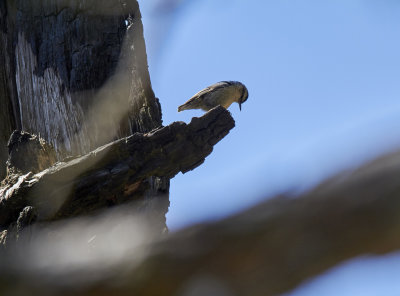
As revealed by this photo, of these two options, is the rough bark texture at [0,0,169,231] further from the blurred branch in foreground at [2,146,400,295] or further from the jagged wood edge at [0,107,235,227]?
the blurred branch in foreground at [2,146,400,295]

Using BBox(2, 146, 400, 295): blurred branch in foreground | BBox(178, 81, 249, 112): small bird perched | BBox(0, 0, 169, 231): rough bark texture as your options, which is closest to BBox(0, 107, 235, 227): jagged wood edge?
BBox(0, 0, 169, 231): rough bark texture

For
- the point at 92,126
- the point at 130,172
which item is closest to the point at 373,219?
the point at 130,172

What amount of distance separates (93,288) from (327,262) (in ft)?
1.09

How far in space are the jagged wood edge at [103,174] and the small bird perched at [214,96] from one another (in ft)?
7.97

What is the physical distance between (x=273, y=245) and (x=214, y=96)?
13.1 feet

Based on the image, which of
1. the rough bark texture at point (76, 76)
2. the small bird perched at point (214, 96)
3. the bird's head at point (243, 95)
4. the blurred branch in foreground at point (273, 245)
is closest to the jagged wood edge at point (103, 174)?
the rough bark texture at point (76, 76)

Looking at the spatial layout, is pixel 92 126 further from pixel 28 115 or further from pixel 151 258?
pixel 151 258

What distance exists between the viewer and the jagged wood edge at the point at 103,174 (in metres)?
2.02

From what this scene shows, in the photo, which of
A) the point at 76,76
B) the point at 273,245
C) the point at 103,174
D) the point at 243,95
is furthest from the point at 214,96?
the point at 273,245

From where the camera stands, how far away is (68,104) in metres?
2.65

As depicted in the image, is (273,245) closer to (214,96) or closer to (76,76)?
(76,76)

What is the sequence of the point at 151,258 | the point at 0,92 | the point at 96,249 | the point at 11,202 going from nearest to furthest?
the point at 151,258, the point at 96,249, the point at 11,202, the point at 0,92

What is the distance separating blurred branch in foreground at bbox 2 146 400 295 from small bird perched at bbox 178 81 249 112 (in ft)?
12.5

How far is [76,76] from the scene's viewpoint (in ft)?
8.81
